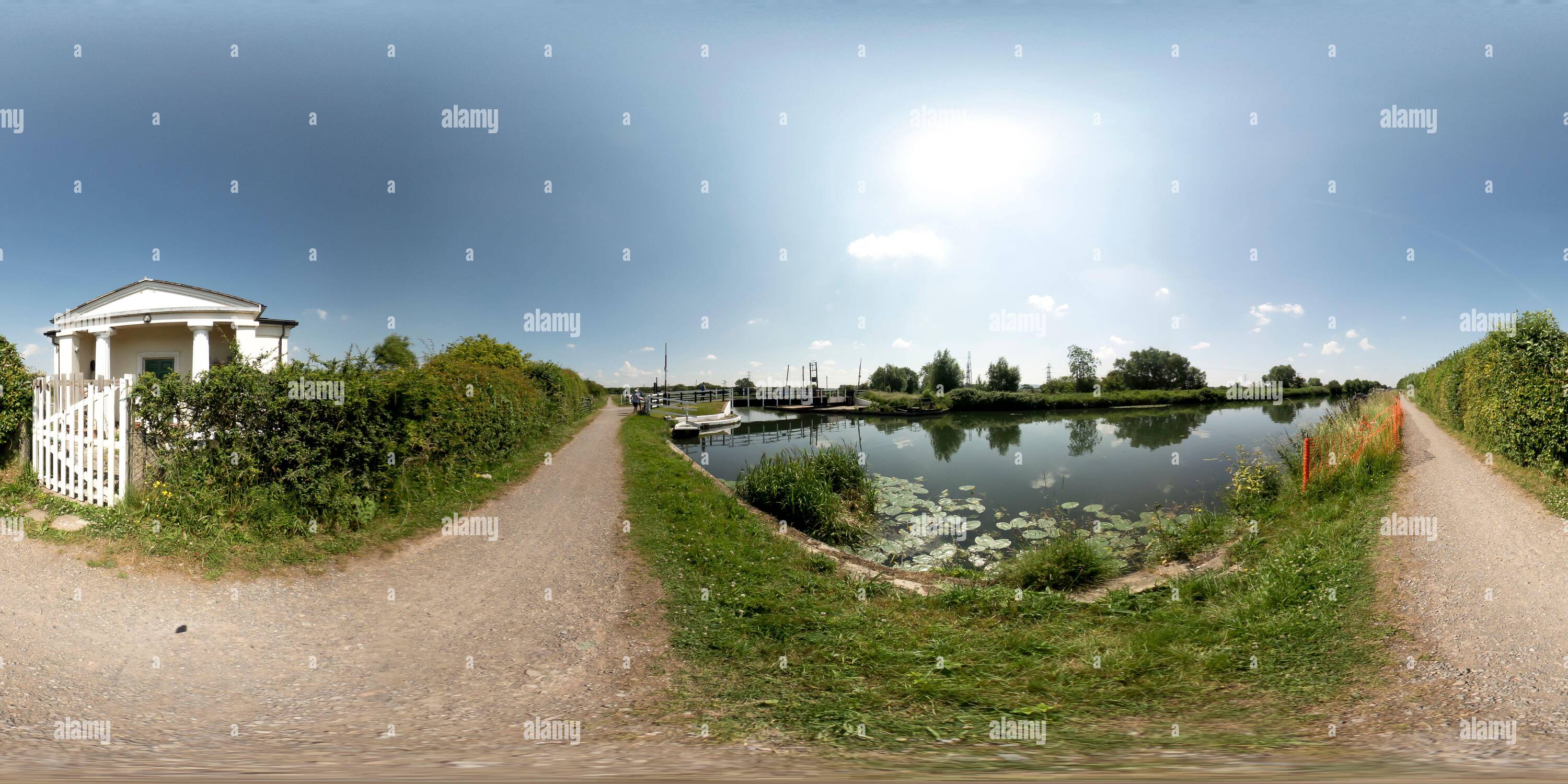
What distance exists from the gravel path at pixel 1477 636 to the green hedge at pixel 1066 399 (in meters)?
27.0

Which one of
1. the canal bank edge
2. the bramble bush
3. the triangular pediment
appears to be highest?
the triangular pediment

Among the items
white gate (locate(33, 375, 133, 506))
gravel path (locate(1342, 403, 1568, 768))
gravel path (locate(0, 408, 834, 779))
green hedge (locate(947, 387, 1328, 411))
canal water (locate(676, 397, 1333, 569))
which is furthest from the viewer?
green hedge (locate(947, 387, 1328, 411))

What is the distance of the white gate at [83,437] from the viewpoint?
218 inches

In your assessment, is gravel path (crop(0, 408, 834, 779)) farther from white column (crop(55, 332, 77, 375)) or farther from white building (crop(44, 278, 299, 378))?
white column (crop(55, 332, 77, 375))

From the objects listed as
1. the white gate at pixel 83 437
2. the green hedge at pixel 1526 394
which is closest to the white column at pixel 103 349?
the white gate at pixel 83 437

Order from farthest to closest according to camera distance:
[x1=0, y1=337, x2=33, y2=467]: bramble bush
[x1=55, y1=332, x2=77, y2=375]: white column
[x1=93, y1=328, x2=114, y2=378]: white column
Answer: [x1=55, y1=332, x2=77, y2=375]: white column < [x1=93, y1=328, x2=114, y2=378]: white column < [x1=0, y1=337, x2=33, y2=467]: bramble bush

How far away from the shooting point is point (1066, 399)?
35.6 meters

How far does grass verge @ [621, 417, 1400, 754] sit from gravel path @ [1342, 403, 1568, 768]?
22 cm

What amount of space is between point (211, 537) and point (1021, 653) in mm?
6754

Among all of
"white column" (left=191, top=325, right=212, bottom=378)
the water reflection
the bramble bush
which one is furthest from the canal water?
"white column" (left=191, top=325, right=212, bottom=378)

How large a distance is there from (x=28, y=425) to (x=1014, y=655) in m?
11.2

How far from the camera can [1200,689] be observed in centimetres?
324

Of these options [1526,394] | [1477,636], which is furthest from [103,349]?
[1526,394]

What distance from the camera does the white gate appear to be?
18.2ft
